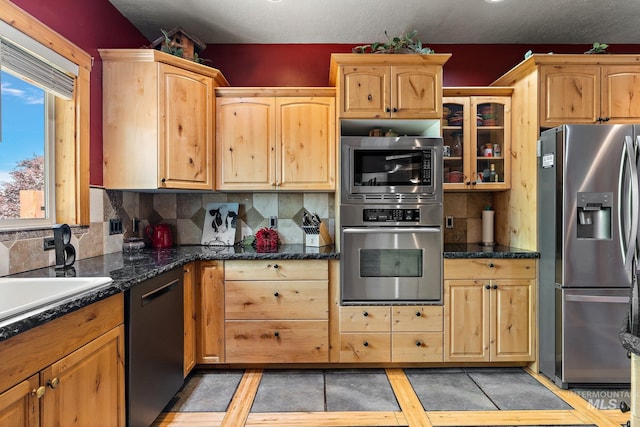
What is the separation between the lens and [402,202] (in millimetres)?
2533

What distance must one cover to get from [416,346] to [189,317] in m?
1.60

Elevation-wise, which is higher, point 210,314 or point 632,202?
point 632,202

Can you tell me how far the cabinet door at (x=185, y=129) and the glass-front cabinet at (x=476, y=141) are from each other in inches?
73.2

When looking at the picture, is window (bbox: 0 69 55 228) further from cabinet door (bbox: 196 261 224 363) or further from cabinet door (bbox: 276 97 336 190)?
cabinet door (bbox: 276 97 336 190)

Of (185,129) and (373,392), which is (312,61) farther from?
(373,392)

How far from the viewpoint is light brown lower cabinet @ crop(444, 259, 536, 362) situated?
99.7 inches

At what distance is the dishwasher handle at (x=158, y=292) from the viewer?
1763mm

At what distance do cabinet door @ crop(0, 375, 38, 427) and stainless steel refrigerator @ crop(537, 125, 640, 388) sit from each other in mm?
2730

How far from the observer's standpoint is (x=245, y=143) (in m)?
2.80

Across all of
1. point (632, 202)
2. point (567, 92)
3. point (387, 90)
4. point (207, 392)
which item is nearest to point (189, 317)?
point (207, 392)

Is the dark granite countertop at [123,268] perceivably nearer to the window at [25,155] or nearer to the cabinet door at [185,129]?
the window at [25,155]

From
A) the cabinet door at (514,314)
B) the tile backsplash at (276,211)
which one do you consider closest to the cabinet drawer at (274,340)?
the tile backsplash at (276,211)

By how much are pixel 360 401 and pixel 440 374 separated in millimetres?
700

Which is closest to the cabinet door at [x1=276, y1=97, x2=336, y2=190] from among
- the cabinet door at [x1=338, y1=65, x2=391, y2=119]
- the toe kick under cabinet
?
the cabinet door at [x1=338, y1=65, x2=391, y2=119]
